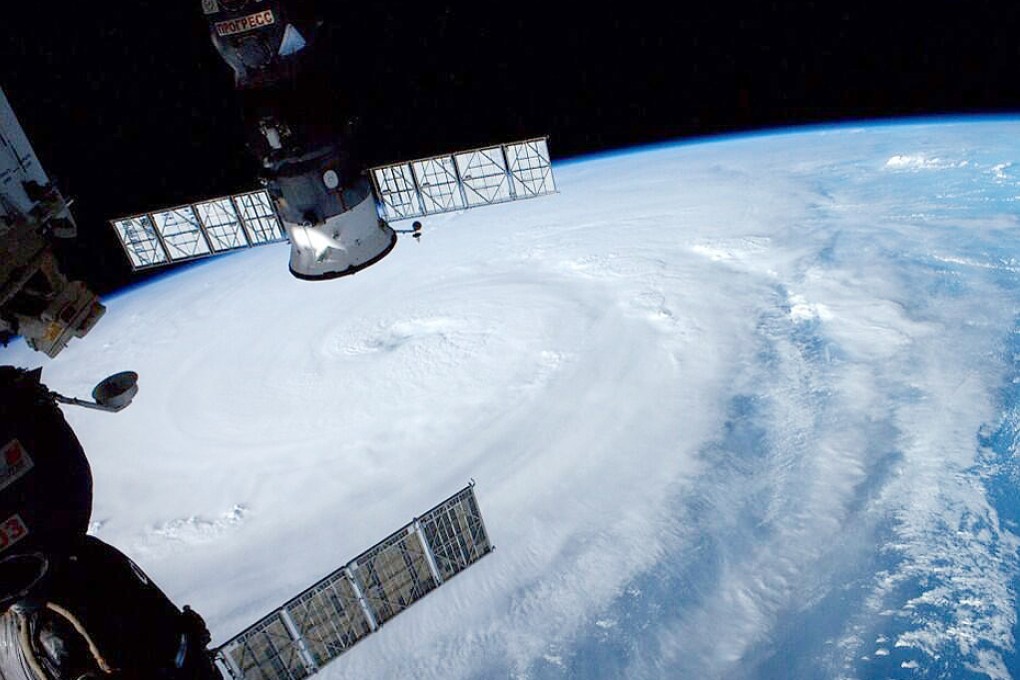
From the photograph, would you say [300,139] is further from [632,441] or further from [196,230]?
[632,441]

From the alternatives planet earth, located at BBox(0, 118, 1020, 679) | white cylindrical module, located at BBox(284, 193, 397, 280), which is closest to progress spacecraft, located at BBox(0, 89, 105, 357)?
white cylindrical module, located at BBox(284, 193, 397, 280)

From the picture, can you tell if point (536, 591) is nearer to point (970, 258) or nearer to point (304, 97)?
point (304, 97)

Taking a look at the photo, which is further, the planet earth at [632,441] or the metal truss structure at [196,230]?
the metal truss structure at [196,230]

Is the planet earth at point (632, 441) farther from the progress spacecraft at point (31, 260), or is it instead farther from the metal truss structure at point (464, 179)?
the progress spacecraft at point (31, 260)

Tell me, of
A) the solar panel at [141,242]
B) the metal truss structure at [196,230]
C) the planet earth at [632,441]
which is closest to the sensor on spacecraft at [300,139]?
the metal truss structure at [196,230]

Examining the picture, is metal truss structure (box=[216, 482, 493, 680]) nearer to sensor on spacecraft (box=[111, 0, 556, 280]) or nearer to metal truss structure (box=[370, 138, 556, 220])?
sensor on spacecraft (box=[111, 0, 556, 280])

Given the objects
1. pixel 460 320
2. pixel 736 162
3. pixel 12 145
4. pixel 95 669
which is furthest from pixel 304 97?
pixel 736 162
